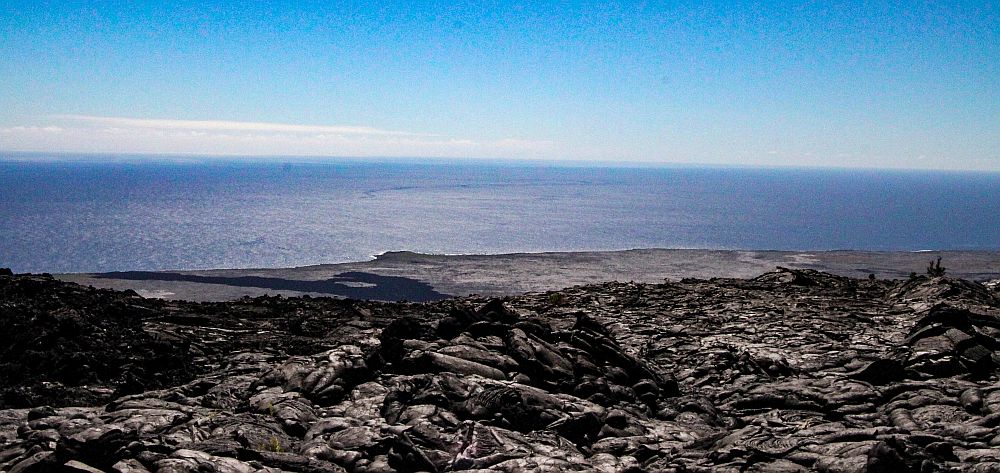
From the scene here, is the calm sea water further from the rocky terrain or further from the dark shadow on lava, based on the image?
the rocky terrain

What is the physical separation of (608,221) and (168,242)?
8460cm

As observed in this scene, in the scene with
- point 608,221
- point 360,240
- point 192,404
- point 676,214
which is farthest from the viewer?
point 676,214

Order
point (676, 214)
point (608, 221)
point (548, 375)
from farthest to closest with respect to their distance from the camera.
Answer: point (676, 214)
point (608, 221)
point (548, 375)

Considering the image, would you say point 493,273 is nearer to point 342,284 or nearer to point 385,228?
point 342,284

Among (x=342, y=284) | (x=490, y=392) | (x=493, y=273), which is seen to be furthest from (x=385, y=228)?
(x=490, y=392)

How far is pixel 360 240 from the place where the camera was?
319 ft

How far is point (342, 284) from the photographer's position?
190 ft

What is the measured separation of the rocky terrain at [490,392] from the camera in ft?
40.5

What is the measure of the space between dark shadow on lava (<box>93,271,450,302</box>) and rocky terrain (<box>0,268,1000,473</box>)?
2585 cm

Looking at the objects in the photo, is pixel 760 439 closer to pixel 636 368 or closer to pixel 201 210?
pixel 636 368

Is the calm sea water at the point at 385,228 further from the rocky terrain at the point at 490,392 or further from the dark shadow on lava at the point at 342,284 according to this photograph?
the rocky terrain at the point at 490,392

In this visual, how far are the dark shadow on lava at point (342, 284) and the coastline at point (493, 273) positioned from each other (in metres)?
0.08

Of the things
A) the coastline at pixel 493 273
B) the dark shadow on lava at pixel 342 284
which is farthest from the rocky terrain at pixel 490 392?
the coastline at pixel 493 273

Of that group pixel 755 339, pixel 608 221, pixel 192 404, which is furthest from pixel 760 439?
pixel 608 221
